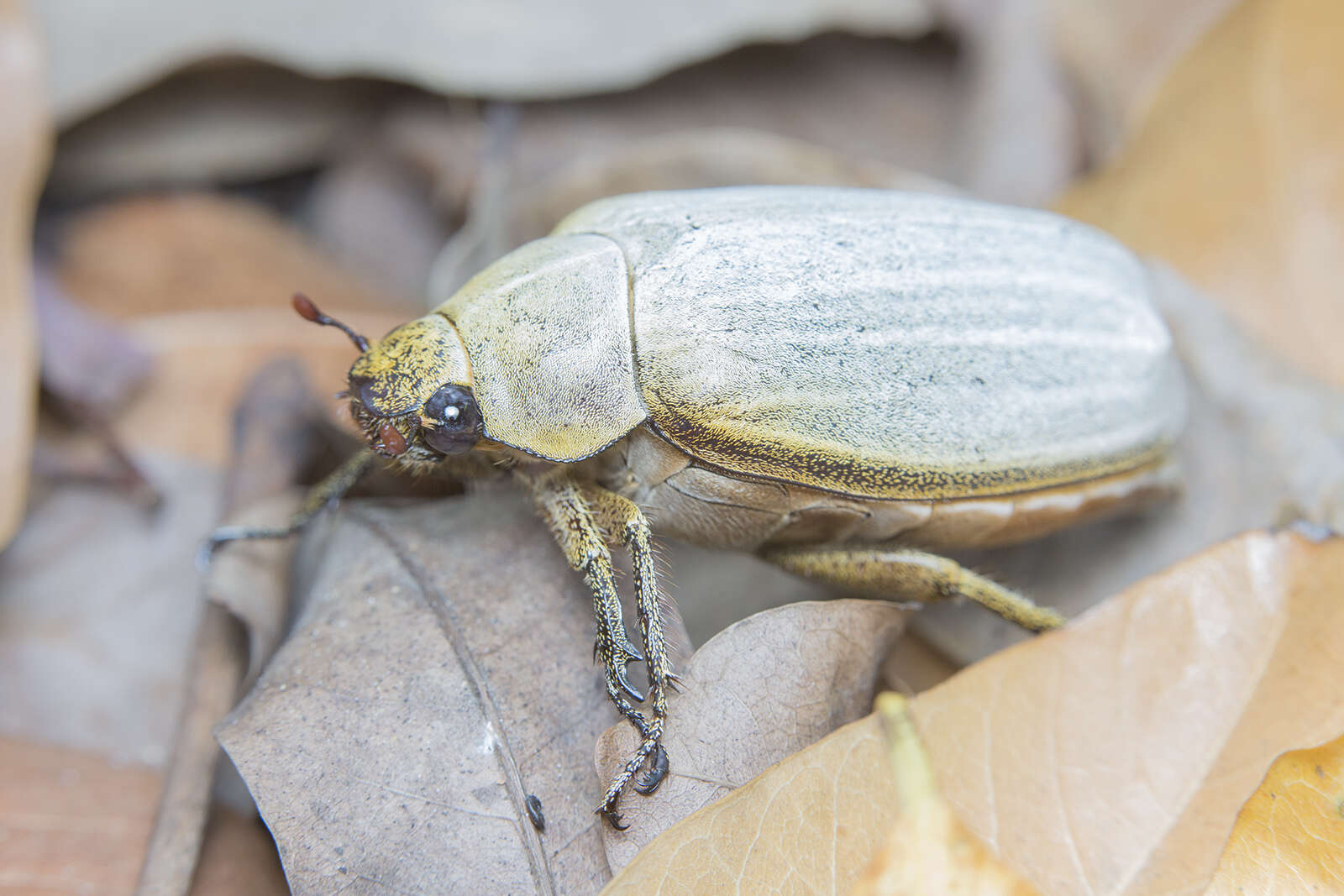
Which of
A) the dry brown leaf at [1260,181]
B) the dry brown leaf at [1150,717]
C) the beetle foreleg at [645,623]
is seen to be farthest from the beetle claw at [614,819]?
the dry brown leaf at [1260,181]

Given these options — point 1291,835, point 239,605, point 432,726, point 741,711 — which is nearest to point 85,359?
point 239,605

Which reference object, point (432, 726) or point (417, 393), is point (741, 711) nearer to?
point (432, 726)

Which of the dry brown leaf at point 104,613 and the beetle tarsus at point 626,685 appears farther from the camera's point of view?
the dry brown leaf at point 104,613

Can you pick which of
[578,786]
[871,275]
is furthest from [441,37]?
[578,786]

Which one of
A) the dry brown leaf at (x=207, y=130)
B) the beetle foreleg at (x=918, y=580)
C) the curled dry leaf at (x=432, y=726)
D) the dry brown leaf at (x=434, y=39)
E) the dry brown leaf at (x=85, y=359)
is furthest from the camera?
the dry brown leaf at (x=207, y=130)

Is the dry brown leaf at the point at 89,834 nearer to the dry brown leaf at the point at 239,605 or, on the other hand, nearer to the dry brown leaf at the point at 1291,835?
the dry brown leaf at the point at 239,605

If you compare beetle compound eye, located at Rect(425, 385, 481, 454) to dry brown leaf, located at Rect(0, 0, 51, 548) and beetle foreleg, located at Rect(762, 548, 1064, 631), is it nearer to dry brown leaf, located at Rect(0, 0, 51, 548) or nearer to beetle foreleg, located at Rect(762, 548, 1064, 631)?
beetle foreleg, located at Rect(762, 548, 1064, 631)

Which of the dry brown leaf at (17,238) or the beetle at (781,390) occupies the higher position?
the beetle at (781,390)
